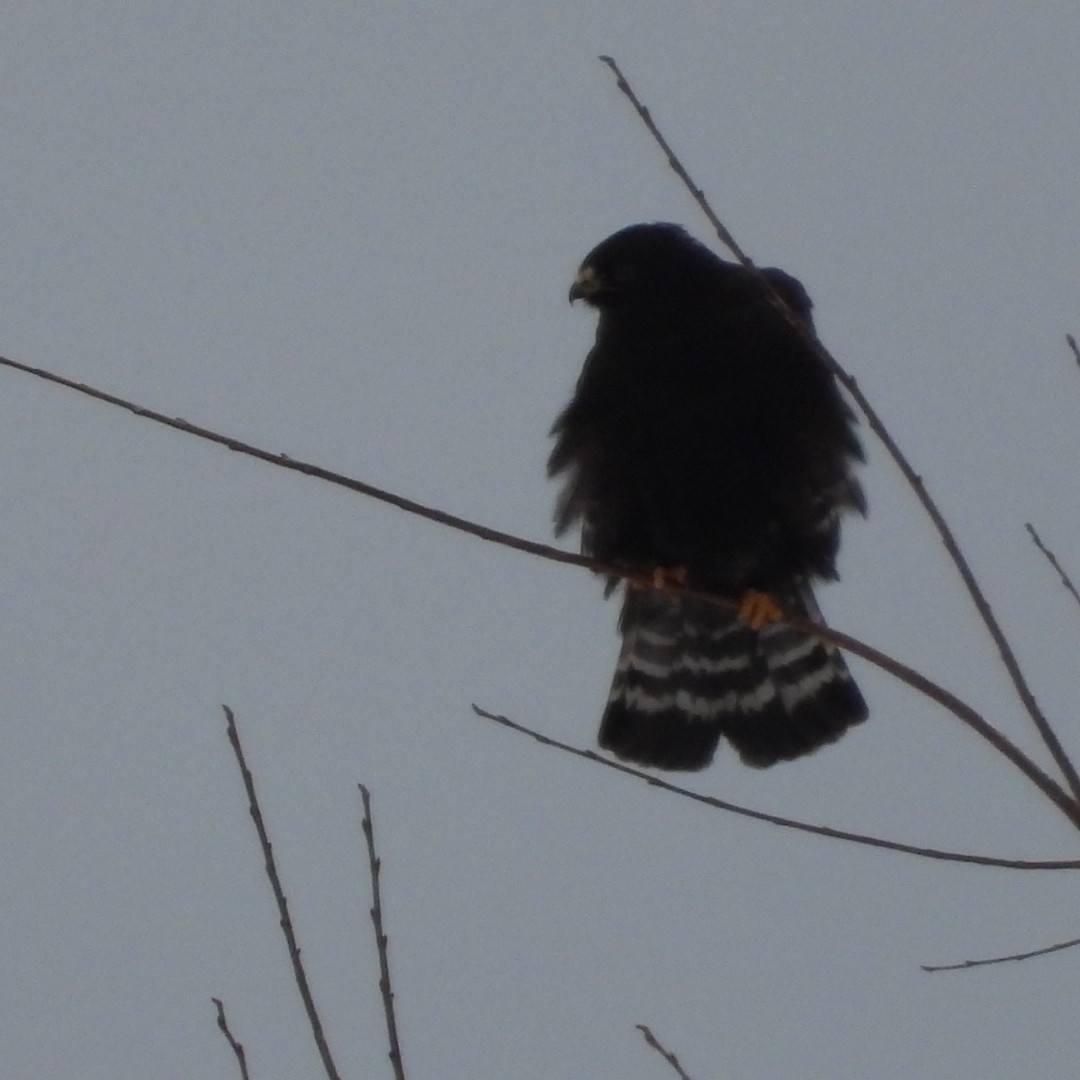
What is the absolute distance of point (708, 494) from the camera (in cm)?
501

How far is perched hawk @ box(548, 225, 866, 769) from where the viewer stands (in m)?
5.00

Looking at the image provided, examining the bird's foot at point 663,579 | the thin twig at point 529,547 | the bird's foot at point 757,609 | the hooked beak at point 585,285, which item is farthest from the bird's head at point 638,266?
the thin twig at point 529,547

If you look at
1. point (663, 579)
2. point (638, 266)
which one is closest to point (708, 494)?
point (663, 579)

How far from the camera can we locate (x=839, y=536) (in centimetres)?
517

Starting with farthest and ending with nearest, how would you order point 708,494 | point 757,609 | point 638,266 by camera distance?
point 638,266 → point 708,494 → point 757,609

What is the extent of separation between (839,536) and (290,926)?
2870 millimetres

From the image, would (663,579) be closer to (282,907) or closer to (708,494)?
(708,494)

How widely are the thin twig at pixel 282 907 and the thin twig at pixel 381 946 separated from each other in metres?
0.09

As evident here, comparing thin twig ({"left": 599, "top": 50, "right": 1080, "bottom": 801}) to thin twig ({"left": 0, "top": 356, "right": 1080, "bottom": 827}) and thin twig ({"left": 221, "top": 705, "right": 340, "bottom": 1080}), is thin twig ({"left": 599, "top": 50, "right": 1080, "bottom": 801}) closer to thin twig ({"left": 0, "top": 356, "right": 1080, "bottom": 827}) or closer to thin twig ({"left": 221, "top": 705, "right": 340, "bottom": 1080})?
thin twig ({"left": 0, "top": 356, "right": 1080, "bottom": 827})

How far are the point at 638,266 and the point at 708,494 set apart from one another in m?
0.96

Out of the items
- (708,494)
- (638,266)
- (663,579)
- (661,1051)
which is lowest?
(661,1051)

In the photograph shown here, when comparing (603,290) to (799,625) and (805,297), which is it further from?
(799,625)

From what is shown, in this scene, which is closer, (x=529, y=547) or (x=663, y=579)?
(x=529, y=547)

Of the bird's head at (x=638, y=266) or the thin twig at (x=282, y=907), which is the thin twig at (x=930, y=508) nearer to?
the thin twig at (x=282, y=907)
